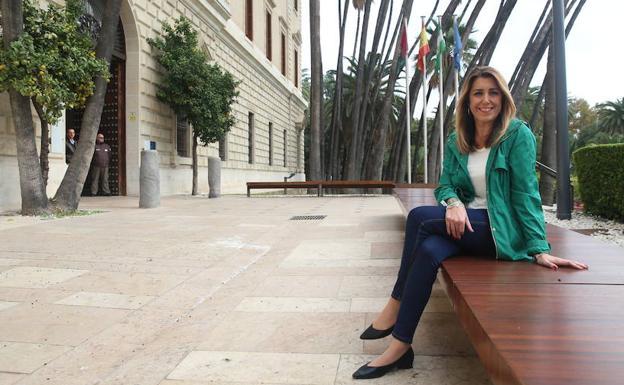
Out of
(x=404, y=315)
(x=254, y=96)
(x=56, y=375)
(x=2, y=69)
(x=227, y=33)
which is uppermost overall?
(x=227, y=33)

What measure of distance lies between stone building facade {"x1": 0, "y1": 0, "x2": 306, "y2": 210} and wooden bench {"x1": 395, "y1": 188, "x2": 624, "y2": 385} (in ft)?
31.4

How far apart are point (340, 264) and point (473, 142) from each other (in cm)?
218

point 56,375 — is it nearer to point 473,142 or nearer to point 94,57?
point 473,142

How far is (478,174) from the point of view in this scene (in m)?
2.52

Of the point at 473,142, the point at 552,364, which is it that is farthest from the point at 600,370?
the point at 473,142

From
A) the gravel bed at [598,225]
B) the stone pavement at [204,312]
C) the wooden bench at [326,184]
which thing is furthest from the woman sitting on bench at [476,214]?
the wooden bench at [326,184]

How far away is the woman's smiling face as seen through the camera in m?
2.47

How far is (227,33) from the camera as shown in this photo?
1977cm

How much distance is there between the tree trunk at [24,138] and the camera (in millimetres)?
7621

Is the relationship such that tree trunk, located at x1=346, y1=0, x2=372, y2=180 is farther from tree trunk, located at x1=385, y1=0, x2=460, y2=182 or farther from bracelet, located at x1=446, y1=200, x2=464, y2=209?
bracelet, located at x1=446, y1=200, x2=464, y2=209

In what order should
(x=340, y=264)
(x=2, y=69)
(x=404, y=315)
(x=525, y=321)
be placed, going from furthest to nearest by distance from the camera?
(x=2, y=69)
(x=340, y=264)
(x=404, y=315)
(x=525, y=321)

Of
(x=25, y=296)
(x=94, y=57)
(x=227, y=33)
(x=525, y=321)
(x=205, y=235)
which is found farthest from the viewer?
(x=227, y=33)

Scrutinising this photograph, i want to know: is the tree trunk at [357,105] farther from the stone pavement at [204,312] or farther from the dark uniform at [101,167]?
the stone pavement at [204,312]

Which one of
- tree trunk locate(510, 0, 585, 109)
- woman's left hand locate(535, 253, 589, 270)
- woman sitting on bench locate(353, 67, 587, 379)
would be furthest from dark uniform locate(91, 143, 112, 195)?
tree trunk locate(510, 0, 585, 109)
